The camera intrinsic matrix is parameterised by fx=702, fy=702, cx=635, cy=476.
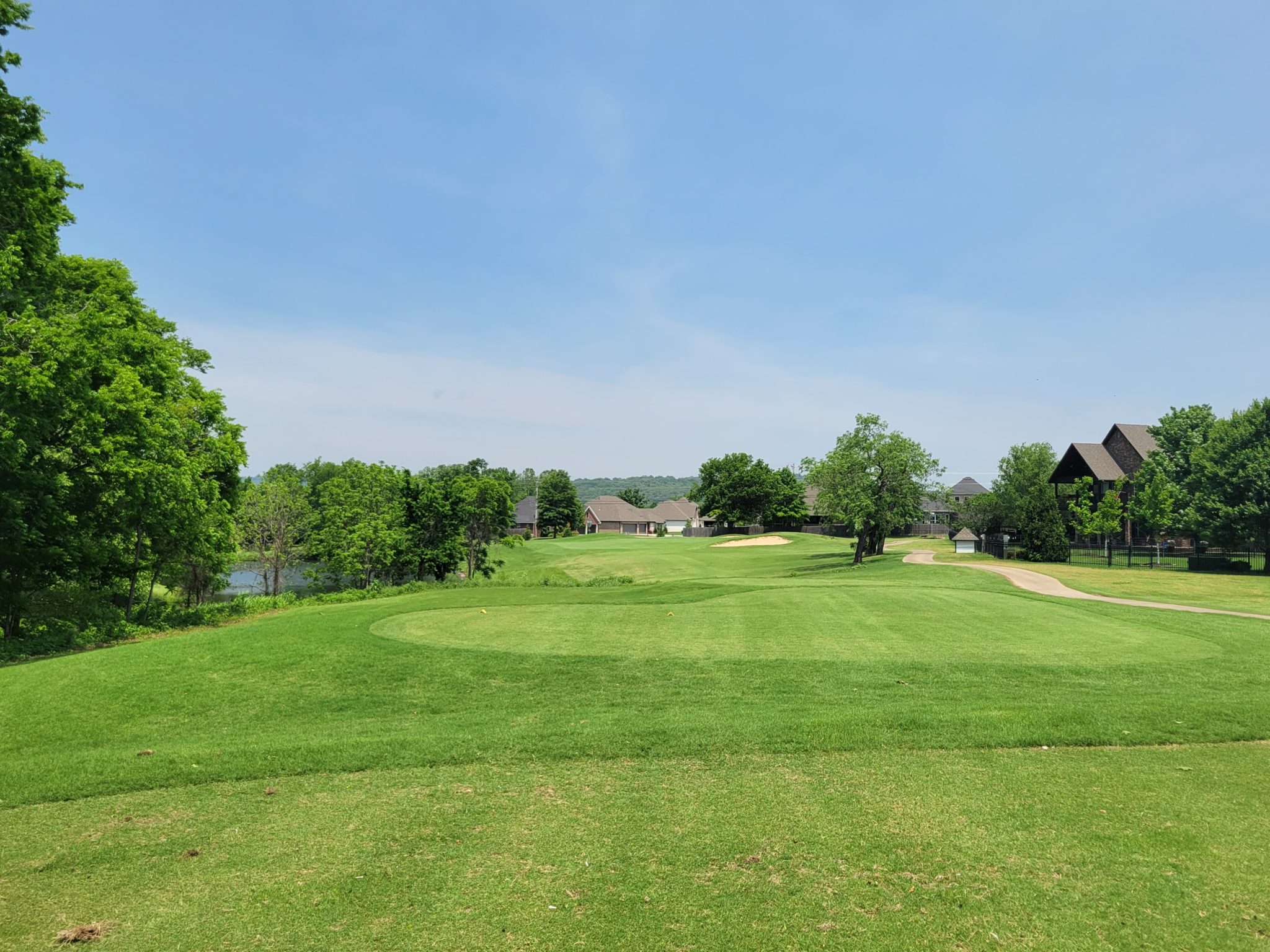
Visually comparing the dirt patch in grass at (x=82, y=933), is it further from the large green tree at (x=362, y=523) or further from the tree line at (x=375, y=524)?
the large green tree at (x=362, y=523)

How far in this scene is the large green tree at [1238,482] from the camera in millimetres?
41125

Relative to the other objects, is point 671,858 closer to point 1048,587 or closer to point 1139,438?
point 1048,587

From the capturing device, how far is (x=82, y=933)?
15.0 feet

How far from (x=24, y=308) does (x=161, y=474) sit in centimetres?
573

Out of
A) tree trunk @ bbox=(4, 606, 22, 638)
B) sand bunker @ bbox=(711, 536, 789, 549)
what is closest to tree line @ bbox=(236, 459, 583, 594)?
tree trunk @ bbox=(4, 606, 22, 638)

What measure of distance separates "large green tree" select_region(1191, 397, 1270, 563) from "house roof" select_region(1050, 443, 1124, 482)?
60.2 ft

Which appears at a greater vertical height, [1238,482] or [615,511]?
[1238,482]

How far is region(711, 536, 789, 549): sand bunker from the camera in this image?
3027 inches

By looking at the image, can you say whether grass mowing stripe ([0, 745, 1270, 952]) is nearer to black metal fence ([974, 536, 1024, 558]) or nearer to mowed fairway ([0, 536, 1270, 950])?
mowed fairway ([0, 536, 1270, 950])

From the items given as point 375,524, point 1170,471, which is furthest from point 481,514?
point 1170,471

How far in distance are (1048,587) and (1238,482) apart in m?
24.1

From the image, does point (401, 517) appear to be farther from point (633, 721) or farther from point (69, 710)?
point (633, 721)

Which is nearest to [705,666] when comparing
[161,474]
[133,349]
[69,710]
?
[69,710]

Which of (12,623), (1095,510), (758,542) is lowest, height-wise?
(12,623)
